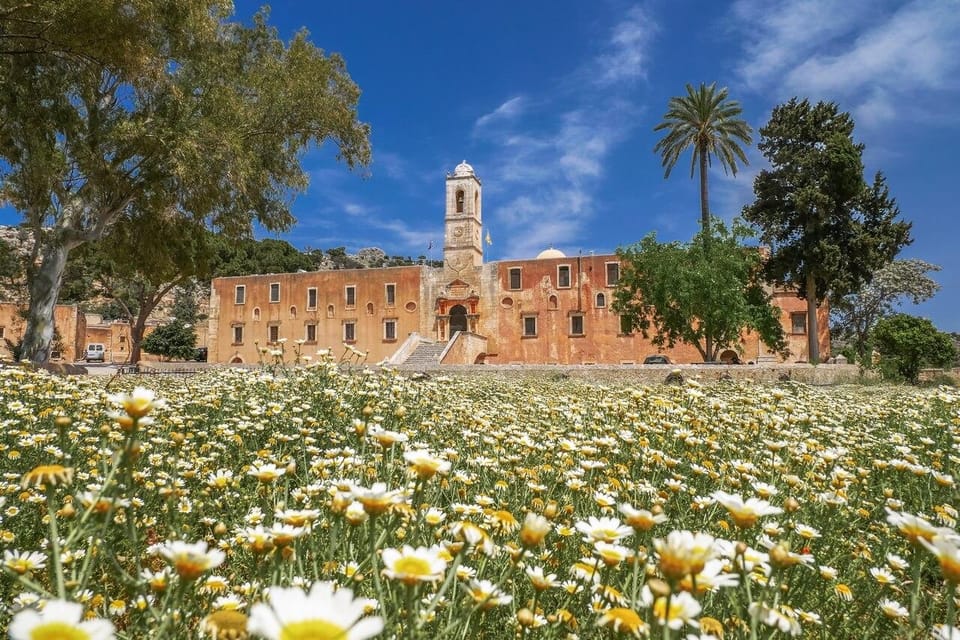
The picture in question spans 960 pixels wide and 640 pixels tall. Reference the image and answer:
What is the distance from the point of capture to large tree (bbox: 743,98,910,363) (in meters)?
23.2

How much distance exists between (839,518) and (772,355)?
3055 centimetres

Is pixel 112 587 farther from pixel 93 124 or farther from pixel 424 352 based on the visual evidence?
pixel 424 352

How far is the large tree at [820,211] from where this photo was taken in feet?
76.3

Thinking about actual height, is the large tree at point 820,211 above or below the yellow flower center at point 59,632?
above

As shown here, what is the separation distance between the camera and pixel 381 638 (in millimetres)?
1337

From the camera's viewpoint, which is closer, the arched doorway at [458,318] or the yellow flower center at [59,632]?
the yellow flower center at [59,632]

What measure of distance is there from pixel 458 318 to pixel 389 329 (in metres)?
4.25

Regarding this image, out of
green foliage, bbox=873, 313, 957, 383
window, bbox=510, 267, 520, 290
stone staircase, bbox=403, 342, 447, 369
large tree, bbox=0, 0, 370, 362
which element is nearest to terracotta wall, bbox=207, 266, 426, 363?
stone staircase, bbox=403, 342, 447, 369

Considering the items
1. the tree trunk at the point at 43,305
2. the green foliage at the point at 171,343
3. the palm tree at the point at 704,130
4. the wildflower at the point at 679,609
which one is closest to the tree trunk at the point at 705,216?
the palm tree at the point at 704,130

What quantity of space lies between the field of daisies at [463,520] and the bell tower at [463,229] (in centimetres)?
2948

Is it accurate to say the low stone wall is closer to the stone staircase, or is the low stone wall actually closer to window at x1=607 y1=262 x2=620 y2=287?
the stone staircase

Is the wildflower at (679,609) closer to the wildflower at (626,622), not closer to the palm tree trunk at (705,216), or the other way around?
the wildflower at (626,622)

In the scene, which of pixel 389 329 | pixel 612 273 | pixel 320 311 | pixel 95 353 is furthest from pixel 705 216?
pixel 95 353

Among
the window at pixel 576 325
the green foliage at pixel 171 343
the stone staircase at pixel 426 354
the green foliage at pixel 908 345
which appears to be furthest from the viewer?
the green foliage at pixel 171 343
